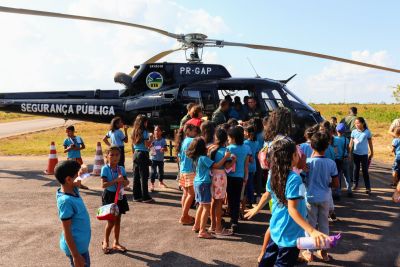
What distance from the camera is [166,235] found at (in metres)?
5.42

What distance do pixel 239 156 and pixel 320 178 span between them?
50.0 inches

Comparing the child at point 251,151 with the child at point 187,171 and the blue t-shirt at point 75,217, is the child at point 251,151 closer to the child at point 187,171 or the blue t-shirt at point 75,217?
the child at point 187,171

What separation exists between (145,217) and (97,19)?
4.43m

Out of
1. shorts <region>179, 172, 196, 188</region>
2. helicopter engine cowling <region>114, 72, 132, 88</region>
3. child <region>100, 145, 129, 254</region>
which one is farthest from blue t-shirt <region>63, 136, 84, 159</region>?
child <region>100, 145, 129, 254</region>

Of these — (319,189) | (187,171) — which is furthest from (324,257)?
(187,171)

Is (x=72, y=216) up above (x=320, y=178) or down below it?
below

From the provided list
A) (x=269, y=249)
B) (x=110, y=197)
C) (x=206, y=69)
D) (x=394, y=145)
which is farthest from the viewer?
(x=206, y=69)

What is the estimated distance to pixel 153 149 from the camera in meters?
7.98

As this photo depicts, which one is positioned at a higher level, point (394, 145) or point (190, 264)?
point (394, 145)

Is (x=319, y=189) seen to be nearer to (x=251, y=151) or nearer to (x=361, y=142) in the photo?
(x=251, y=151)

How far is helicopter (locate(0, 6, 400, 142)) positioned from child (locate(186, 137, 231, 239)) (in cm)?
370

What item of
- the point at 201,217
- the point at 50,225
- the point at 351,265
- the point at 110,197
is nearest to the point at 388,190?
the point at 351,265

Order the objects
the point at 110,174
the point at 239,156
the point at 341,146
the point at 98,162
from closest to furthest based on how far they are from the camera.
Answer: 1. the point at 110,174
2. the point at 239,156
3. the point at 341,146
4. the point at 98,162

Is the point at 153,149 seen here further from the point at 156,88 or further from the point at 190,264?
the point at 190,264
